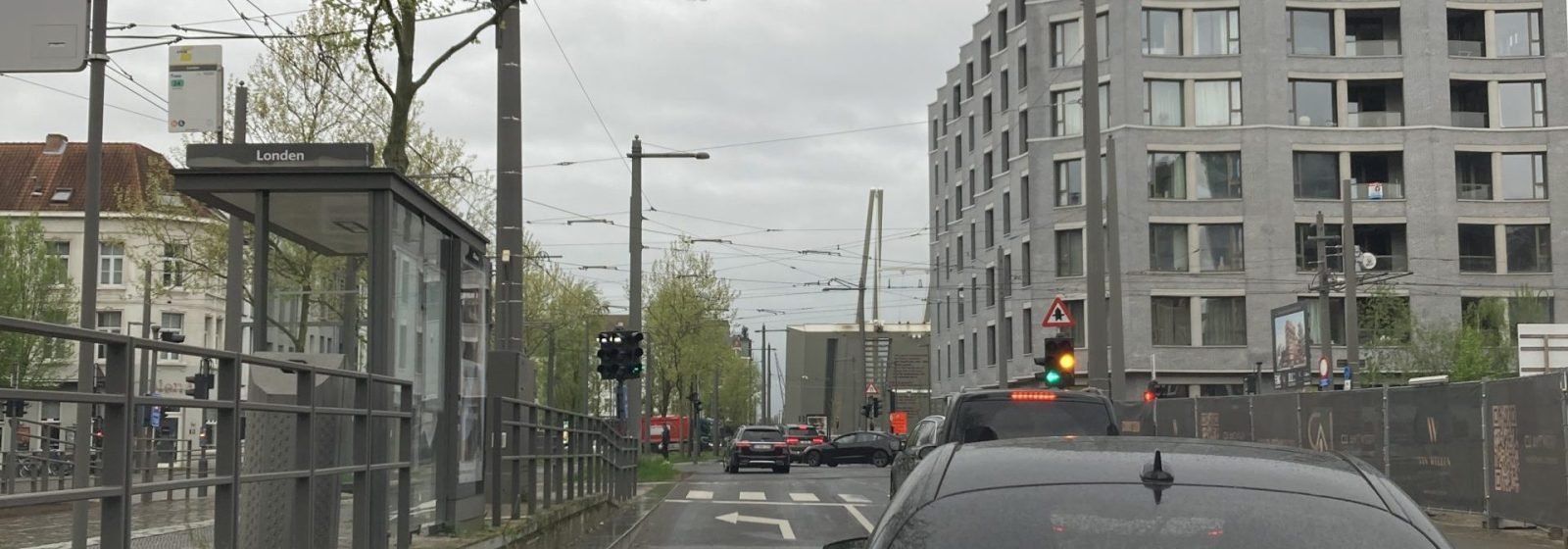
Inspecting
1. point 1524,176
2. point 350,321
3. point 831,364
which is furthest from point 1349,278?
point 831,364

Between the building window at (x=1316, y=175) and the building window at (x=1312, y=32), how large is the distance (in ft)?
13.2

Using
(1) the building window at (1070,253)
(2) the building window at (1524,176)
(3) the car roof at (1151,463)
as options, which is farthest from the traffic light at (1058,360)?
(2) the building window at (1524,176)

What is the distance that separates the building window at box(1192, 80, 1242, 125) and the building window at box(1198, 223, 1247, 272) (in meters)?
4.08

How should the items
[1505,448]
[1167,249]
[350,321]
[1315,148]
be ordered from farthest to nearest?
[1167,249], [1315,148], [1505,448], [350,321]

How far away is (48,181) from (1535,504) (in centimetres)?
6695

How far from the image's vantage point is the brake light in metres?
16.4

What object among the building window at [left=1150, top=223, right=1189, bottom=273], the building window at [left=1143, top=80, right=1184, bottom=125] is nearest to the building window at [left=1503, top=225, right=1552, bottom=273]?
the building window at [left=1150, top=223, right=1189, bottom=273]

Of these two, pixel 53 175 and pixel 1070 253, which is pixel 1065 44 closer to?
pixel 1070 253

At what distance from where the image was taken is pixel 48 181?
7119 centimetres

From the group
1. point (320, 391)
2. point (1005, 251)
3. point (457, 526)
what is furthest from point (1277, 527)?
point (1005, 251)

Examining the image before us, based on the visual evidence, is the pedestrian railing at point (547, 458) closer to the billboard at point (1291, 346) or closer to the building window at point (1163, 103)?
the billboard at point (1291, 346)

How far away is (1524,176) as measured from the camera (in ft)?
209

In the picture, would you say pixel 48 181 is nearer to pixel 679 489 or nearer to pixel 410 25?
pixel 679 489

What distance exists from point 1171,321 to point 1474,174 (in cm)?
1290
